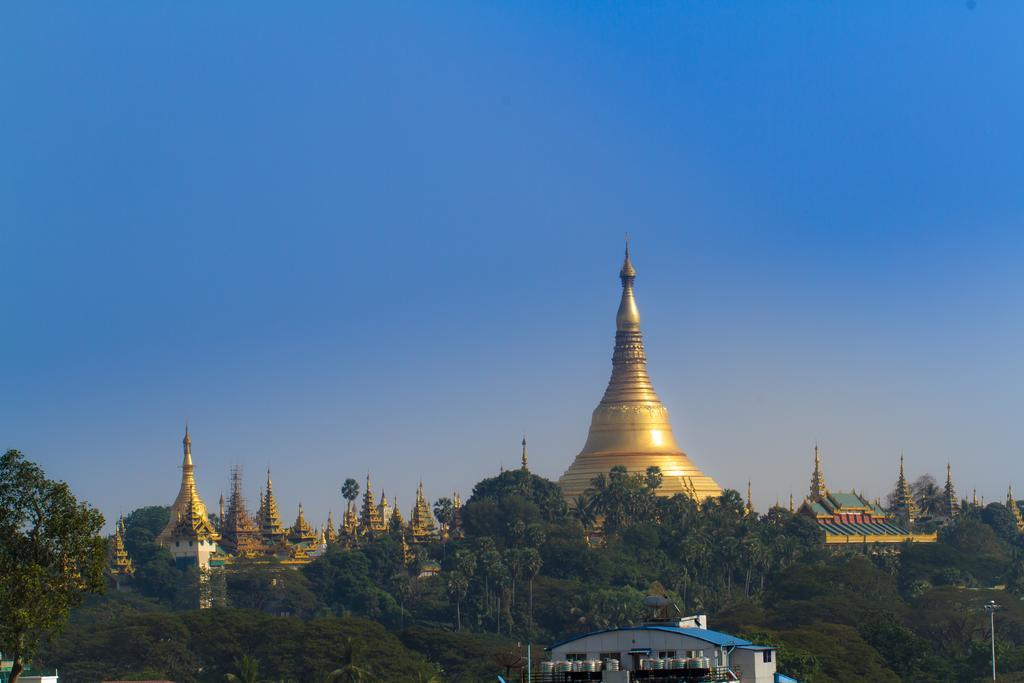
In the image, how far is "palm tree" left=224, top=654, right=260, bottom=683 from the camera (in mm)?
106688

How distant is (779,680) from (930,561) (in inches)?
3553

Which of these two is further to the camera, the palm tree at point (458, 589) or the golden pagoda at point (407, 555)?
the golden pagoda at point (407, 555)

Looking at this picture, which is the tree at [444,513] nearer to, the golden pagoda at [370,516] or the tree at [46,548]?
the golden pagoda at [370,516]

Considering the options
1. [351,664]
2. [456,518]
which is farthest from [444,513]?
[351,664]

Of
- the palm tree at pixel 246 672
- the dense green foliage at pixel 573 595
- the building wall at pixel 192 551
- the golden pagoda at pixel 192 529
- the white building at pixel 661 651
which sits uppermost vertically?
the golden pagoda at pixel 192 529

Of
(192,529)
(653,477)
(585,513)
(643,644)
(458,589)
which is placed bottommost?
(643,644)

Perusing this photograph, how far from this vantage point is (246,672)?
351 ft

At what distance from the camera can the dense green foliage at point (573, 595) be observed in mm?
117750

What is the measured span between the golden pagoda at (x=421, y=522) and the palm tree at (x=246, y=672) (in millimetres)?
61393

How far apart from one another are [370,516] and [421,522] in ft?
32.5

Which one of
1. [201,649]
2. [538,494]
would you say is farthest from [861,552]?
[201,649]

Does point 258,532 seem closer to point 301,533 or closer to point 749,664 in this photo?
point 301,533

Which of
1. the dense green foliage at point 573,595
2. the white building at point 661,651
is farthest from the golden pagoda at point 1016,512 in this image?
the white building at point 661,651

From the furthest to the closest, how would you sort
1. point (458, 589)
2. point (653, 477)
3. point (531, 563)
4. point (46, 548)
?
point (653, 477) < point (531, 563) < point (458, 589) < point (46, 548)
